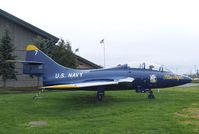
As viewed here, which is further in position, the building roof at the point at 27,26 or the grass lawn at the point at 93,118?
the building roof at the point at 27,26

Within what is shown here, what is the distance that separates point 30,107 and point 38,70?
5.03 m

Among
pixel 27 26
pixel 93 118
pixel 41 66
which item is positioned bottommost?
pixel 93 118

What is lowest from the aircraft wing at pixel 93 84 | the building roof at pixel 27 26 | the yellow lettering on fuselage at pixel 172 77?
the aircraft wing at pixel 93 84

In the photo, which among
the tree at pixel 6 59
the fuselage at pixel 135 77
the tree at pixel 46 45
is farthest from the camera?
the tree at pixel 46 45

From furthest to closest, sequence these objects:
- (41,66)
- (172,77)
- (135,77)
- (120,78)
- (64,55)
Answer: (64,55), (41,66), (172,77), (135,77), (120,78)

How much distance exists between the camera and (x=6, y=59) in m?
30.4

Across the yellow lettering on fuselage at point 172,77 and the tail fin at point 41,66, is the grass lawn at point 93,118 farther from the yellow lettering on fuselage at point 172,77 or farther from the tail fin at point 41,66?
the yellow lettering on fuselage at point 172,77

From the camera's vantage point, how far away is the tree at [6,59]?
29.7 m

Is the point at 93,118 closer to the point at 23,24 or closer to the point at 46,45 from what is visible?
the point at 46,45

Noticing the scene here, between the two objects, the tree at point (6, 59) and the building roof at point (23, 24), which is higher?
the building roof at point (23, 24)

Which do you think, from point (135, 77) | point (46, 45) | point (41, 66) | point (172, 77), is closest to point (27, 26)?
point (46, 45)

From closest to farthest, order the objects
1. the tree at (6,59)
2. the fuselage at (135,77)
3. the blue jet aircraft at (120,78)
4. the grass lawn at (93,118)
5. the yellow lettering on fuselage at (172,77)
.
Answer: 1. the grass lawn at (93,118)
2. the blue jet aircraft at (120,78)
3. the fuselage at (135,77)
4. the yellow lettering on fuselage at (172,77)
5. the tree at (6,59)

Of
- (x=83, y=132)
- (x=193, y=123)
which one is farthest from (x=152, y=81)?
(x=83, y=132)

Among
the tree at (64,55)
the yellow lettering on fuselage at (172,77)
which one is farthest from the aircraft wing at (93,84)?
the tree at (64,55)
